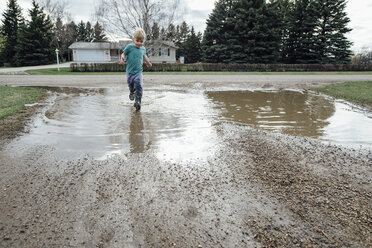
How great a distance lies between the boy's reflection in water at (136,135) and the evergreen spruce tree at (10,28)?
155ft

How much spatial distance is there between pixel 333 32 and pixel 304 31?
170 inches

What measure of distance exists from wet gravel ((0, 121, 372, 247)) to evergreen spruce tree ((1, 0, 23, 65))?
49.1m

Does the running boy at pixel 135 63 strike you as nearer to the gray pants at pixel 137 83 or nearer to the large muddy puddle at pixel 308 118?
the gray pants at pixel 137 83

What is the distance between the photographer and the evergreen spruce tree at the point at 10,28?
40.9m

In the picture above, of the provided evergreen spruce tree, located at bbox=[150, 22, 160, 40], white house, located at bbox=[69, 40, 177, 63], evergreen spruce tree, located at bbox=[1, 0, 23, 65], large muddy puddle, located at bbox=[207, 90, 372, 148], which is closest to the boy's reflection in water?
large muddy puddle, located at bbox=[207, 90, 372, 148]

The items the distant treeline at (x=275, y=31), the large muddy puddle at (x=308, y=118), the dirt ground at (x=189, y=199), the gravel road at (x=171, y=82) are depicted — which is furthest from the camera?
the distant treeline at (x=275, y=31)

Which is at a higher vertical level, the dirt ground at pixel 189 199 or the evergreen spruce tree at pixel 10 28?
the evergreen spruce tree at pixel 10 28

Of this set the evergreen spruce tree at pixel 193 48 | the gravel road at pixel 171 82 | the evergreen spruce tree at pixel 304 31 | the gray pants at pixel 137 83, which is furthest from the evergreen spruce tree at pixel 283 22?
the gray pants at pixel 137 83

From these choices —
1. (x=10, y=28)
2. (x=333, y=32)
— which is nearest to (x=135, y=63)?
(x=333, y=32)

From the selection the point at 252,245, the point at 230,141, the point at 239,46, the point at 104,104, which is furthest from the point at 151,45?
the point at 252,245

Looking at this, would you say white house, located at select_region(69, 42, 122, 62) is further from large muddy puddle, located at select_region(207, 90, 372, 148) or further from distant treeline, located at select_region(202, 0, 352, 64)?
large muddy puddle, located at select_region(207, 90, 372, 148)

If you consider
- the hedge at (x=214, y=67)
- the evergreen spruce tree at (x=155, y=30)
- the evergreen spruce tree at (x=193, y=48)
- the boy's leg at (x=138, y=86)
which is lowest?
the boy's leg at (x=138, y=86)

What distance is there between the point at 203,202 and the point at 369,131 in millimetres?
3900

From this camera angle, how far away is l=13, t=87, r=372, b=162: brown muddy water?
3424 millimetres
